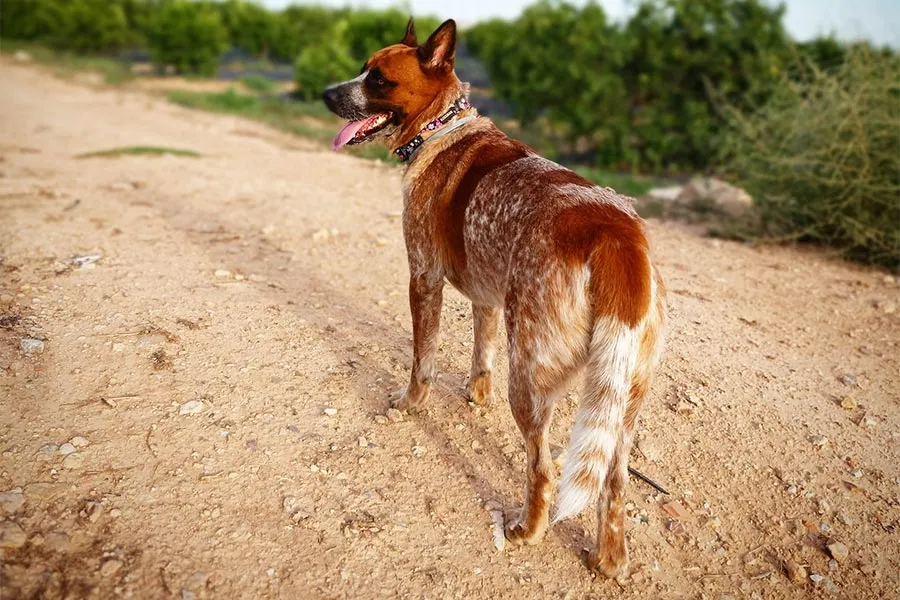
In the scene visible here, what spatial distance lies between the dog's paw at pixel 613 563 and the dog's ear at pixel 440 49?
8.48 ft

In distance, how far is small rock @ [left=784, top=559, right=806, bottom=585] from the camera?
300 cm

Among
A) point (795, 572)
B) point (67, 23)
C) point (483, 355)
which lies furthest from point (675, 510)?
point (67, 23)

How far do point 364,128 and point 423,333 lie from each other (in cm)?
119

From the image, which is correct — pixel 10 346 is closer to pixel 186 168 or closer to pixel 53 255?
pixel 53 255

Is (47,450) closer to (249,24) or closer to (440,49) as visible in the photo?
(440,49)

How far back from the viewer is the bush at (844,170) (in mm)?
7109

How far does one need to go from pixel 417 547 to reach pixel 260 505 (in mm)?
752

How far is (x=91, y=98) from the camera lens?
15766 millimetres

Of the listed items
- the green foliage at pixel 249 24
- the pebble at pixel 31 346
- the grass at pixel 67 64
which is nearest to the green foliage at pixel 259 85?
the grass at pixel 67 64

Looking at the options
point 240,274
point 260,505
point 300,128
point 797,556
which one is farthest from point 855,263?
point 300,128

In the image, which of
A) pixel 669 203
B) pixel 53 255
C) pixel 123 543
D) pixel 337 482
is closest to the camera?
pixel 123 543

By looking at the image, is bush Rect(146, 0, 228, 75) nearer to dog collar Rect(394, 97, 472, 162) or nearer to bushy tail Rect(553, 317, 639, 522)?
dog collar Rect(394, 97, 472, 162)

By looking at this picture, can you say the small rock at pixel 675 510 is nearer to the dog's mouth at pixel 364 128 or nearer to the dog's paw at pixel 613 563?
the dog's paw at pixel 613 563

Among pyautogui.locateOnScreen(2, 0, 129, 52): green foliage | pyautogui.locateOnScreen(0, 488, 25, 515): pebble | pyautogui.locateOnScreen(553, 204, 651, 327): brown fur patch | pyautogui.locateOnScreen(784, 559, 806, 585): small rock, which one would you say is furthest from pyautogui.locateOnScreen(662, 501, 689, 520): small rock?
pyautogui.locateOnScreen(2, 0, 129, 52): green foliage
